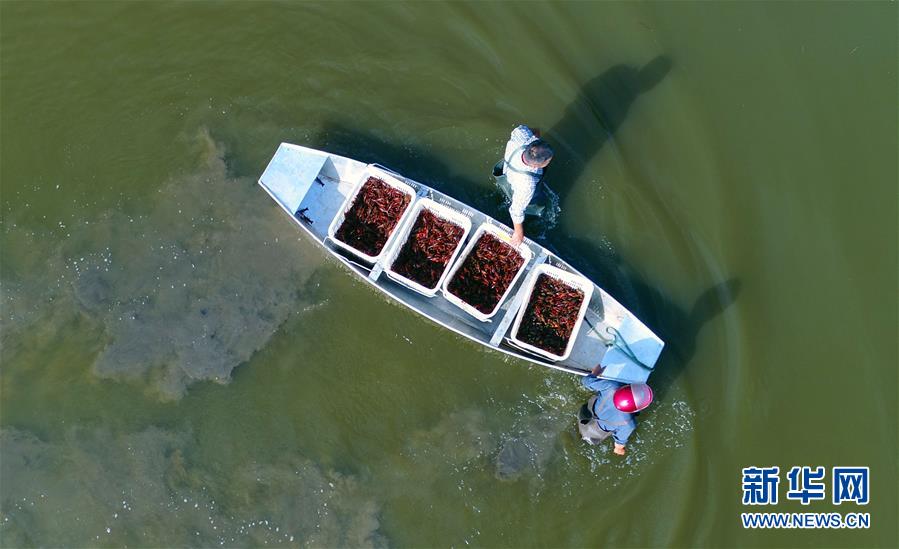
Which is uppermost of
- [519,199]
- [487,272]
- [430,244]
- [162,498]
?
[519,199]

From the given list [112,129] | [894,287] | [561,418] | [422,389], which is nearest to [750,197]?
[894,287]

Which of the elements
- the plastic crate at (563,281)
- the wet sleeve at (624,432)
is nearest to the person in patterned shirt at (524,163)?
the plastic crate at (563,281)

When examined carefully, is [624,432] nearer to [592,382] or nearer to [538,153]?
[592,382]

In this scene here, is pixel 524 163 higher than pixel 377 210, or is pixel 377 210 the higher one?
pixel 524 163

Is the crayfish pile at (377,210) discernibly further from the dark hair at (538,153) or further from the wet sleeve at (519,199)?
the dark hair at (538,153)

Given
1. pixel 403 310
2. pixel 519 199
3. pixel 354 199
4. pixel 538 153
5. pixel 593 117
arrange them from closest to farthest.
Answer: pixel 538 153 → pixel 519 199 → pixel 354 199 → pixel 403 310 → pixel 593 117

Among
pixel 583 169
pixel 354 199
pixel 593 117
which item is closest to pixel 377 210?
pixel 354 199
